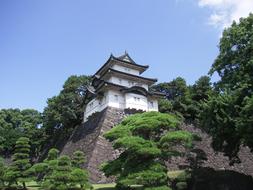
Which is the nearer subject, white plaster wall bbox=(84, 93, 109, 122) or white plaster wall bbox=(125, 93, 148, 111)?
white plaster wall bbox=(125, 93, 148, 111)

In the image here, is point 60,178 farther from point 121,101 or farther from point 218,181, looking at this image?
point 121,101

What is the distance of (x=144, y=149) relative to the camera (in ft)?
47.8

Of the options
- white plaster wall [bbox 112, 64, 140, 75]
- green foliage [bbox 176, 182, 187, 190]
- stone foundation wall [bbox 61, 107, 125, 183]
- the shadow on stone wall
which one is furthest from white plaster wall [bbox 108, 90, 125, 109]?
green foliage [bbox 176, 182, 187, 190]

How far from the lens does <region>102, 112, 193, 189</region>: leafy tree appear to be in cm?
1423

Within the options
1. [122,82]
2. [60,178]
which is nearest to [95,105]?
[122,82]

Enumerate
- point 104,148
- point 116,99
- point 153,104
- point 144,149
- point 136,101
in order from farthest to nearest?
point 153,104 → point 136,101 → point 116,99 → point 104,148 → point 144,149

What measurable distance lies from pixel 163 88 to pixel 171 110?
5.23 m

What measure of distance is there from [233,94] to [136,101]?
15.4 metres

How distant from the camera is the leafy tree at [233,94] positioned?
14384 millimetres

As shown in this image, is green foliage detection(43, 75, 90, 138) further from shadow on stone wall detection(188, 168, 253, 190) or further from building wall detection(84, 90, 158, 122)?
shadow on stone wall detection(188, 168, 253, 190)

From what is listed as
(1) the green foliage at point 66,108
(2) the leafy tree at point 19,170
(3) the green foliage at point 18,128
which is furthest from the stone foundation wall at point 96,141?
(3) the green foliage at point 18,128

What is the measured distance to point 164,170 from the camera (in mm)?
14836

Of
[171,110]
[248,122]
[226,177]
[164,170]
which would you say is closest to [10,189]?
[164,170]

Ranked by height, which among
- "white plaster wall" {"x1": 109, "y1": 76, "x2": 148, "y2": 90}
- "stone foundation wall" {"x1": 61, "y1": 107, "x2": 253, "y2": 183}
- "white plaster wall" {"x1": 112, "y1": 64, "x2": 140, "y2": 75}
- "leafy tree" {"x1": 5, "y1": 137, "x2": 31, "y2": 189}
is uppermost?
"white plaster wall" {"x1": 112, "y1": 64, "x2": 140, "y2": 75}
